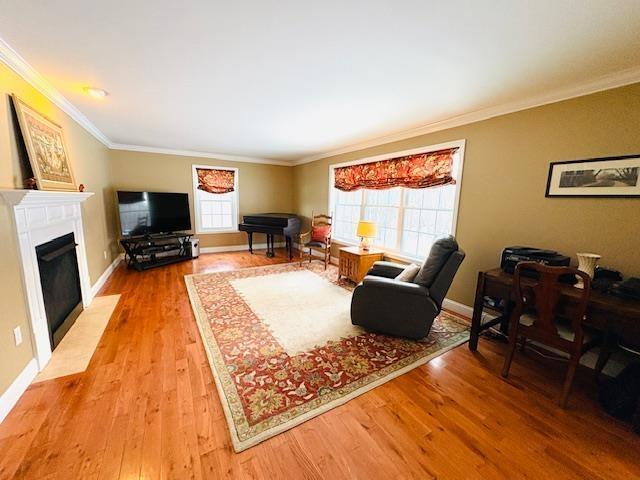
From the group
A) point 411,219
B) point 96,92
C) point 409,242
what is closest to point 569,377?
point 409,242

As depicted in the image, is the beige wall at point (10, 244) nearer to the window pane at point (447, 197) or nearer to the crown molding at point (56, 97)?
the crown molding at point (56, 97)

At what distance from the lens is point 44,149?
2188mm

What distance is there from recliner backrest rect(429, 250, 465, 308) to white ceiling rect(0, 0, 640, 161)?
4.88 feet

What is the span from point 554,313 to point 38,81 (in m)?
4.55

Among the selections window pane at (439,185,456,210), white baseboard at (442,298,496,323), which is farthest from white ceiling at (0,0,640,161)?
white baseboard at (442,298,496,323)

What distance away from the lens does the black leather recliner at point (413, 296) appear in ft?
7.36

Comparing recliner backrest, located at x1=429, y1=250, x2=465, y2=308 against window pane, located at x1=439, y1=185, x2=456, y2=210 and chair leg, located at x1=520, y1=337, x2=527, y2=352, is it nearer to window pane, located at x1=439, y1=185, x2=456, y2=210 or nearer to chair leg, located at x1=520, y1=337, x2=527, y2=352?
chair leg, located at x1=520, y1=337, x2=527, y2=352

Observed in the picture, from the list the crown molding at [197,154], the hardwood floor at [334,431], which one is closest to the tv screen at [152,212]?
the crown molding at [197,154]

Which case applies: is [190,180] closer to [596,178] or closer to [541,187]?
[541,187]

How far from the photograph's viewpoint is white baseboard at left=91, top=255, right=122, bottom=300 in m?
3.35

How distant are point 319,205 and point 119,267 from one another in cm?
406

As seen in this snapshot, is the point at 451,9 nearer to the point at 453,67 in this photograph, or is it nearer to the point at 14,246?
the point at 453,67

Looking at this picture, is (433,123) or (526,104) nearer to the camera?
(526,104)

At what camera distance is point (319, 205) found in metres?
5.66
